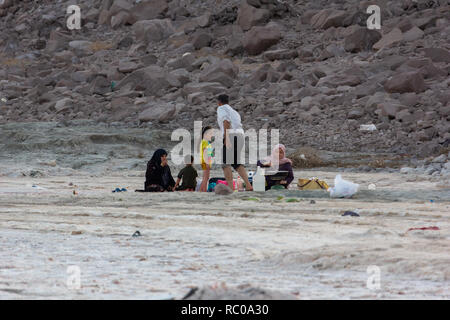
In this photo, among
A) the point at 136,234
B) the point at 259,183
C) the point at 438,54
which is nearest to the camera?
the point at 136,234

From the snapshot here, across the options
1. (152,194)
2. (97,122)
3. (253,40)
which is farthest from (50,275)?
(253,40)

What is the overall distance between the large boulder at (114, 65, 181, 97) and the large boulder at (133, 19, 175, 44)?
3821 millimetres

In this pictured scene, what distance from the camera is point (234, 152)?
32.7ft

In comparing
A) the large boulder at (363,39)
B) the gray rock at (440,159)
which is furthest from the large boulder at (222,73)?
the gray rock at (440,159)

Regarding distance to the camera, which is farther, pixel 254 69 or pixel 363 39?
pixel 254 69

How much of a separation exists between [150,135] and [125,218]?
40.7 ft

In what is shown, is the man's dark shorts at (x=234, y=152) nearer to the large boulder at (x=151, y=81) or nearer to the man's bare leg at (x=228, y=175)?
the man's bare leg at (x=228, y=175)

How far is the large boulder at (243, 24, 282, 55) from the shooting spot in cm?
2588

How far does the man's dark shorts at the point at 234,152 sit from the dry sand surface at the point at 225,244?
1.39ft

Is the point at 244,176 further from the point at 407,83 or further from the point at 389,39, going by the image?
the point at 389,39

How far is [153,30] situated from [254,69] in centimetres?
575

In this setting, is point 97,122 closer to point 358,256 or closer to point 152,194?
point 152,194

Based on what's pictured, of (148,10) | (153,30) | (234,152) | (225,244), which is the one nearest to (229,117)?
(234,152)

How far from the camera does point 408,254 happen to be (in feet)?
17.3
